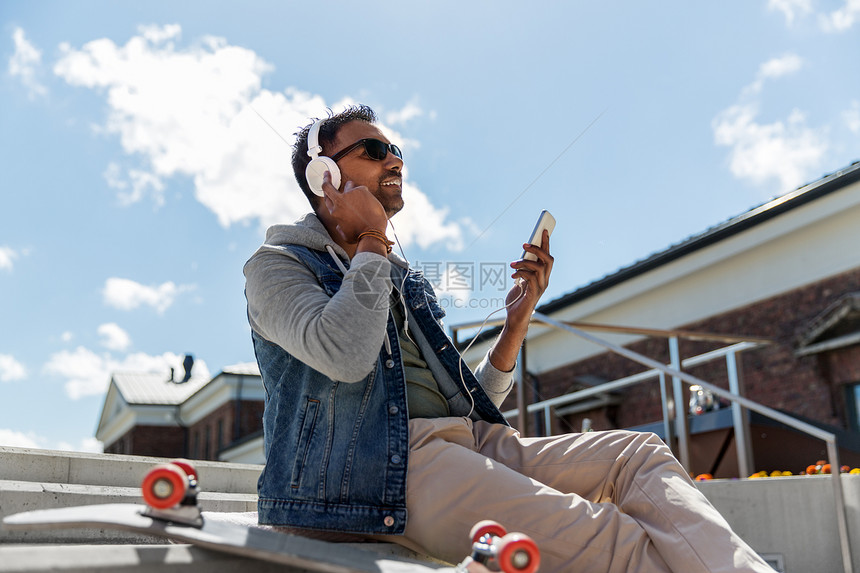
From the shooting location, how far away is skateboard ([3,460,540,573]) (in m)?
1.23

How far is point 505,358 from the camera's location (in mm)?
2467

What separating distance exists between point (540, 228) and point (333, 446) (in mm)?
1048

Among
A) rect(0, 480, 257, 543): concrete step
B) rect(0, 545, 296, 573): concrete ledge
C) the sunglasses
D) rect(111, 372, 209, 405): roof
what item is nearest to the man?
the sunglasses

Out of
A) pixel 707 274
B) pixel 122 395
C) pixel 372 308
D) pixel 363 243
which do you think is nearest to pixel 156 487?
pixel 372 308

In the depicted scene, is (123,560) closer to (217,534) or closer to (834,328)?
(217,534)

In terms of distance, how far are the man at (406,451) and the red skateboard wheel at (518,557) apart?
420 mm

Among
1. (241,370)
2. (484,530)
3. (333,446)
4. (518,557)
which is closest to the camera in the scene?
(518,557)

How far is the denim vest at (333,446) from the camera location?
1.71m

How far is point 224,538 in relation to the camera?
4.23 ft

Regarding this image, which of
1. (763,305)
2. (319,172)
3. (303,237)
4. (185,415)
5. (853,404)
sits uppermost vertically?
(763,305)

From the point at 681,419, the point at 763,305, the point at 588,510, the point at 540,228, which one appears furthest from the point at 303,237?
the point at 763,305

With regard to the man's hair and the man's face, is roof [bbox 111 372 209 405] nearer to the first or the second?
the man's hair

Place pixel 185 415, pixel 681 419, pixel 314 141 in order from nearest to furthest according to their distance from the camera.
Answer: pixel 314 141 < pixel 681 419 < pixel 185 415

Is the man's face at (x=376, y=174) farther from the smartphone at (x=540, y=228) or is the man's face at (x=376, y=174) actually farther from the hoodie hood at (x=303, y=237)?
the smartphone at (x=540, y=228)
